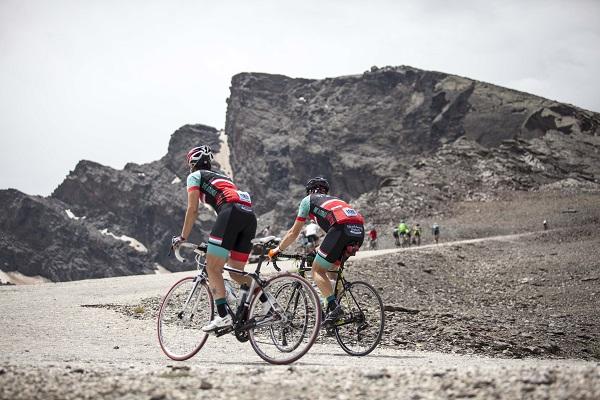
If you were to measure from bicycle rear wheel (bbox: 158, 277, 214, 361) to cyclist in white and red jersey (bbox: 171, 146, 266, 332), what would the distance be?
0.35m

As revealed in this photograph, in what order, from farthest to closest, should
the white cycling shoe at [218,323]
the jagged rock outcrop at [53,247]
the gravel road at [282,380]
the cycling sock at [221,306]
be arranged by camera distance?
1. the jagged rock outcrop at [53,247]
2. the cycling sock at [221,306]
3. the white cycling shoe at [218,323]
4. the gravel road at [282,380]

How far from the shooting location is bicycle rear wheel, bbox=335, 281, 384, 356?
355 inches

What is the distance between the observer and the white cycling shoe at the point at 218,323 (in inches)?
297

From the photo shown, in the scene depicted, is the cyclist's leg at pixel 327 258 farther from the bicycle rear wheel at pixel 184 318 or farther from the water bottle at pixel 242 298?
the bicycle rear wheel at pixel 184 318

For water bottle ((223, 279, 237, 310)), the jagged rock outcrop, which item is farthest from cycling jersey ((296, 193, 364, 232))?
the jagged rock outcrop

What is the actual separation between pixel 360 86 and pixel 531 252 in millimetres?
148593

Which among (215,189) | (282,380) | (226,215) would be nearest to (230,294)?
(226,215)

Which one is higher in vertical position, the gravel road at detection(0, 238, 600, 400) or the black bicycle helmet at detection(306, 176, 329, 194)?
the black bicycle helmet at detection(306, 176, 329, 194)

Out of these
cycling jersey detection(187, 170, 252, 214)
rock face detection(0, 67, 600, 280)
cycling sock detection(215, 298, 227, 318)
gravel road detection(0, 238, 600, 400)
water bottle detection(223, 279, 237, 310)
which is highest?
rock face detection(0, 67, 600, 280)

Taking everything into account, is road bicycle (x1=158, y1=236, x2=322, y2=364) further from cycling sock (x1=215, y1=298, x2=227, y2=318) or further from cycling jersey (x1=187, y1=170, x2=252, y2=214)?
cycling jersey (x1=187, y1=170, x2=252, y2=214)

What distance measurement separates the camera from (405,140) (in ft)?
534

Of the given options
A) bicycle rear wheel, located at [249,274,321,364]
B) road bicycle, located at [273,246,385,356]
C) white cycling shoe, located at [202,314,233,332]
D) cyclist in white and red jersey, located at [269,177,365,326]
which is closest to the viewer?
bicycle rear wheel, located at [249,274,321,364]

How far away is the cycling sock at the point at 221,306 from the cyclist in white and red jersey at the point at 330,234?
155 cm

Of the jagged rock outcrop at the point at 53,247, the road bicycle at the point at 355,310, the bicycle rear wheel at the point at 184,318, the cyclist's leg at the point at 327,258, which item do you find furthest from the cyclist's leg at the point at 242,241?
the jagged rock outcrop at the point at 53,247
